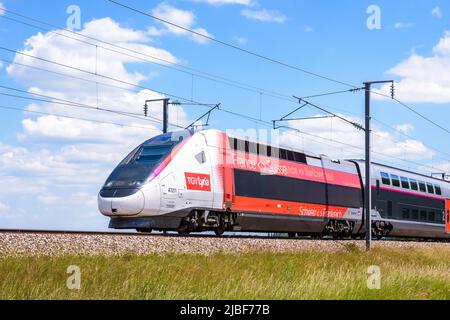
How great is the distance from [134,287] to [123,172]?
11228mm

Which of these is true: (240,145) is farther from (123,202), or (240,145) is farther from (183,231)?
(123,202)

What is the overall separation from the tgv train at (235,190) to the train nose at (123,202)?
Result: 3 centimetres

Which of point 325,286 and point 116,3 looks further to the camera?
point 116,3

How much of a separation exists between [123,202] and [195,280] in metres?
8.37

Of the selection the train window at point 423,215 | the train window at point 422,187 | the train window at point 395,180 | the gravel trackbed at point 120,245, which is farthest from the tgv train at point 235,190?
the train window at point 422,187

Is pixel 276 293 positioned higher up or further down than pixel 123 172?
further down

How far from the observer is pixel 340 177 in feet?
105

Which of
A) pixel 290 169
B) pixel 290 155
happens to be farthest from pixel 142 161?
pixel 290 155

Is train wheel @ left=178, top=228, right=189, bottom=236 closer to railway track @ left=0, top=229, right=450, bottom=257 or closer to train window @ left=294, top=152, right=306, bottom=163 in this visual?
railway track @ left=0, top=229, right=450, bottom=257

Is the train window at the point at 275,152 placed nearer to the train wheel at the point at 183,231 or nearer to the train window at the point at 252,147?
the train window at the point at 252,147
